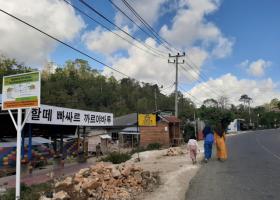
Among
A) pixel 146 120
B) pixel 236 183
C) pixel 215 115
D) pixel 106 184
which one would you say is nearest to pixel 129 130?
pixel 146 120

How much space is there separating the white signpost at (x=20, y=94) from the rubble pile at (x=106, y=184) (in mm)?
1473

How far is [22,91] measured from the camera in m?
10.5

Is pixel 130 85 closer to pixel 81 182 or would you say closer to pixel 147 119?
pixel 147 119

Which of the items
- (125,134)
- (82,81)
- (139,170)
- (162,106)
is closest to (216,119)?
(162,106)

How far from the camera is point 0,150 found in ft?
68.6

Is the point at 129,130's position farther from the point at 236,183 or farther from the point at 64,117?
the point at 236,183

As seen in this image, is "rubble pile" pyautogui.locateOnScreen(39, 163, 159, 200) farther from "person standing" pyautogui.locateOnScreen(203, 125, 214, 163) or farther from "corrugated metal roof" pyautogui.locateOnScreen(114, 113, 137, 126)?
"corrugated metal roof" pyautogui.locateOnScreen(114, 113, 137, 126)

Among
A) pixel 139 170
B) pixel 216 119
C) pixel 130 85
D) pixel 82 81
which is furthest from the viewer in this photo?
pixel 130 85

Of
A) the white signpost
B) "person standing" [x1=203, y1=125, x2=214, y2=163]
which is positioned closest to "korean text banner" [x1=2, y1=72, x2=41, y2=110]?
the white signpost

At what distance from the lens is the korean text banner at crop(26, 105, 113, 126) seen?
16141 millimetres

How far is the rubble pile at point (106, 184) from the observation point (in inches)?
401

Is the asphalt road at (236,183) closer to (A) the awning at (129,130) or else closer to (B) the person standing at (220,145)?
(B) the person standing at (220,145)

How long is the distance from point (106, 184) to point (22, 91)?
11.6ft

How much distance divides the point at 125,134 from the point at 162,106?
5898 centimetres
